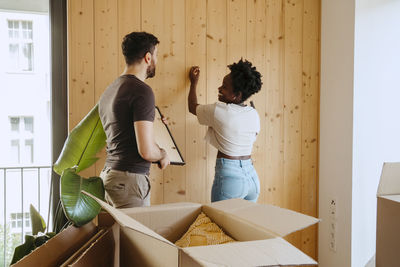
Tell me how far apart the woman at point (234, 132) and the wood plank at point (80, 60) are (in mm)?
802

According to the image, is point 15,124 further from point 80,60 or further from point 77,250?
point 77,250

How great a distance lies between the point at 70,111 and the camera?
6.85ft

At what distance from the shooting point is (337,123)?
98.8 inches

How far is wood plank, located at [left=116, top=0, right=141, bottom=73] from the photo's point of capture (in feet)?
7.10

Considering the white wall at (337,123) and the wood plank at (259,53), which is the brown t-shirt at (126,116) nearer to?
the wood plank at (259,53)

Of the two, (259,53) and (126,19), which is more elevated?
(126,19)

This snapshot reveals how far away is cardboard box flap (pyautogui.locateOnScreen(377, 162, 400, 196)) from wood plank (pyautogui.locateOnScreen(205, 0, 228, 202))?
1.20 metres

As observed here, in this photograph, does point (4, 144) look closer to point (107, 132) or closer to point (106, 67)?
point (106, 67)

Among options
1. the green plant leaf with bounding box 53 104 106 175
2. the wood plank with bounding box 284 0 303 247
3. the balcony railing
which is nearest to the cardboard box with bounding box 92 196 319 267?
the green plant leaf with bounding box 53 104 106 175

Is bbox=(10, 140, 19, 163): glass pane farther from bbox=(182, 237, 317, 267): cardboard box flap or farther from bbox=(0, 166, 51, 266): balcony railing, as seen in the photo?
bbox=(182, 237, 317, 267): cardboard box flap

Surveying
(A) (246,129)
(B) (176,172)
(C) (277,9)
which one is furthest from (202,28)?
(B) (176,172)

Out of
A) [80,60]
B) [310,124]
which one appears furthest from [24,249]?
[310,124]

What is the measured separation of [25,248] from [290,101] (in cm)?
217

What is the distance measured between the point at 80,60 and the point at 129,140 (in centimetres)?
92
